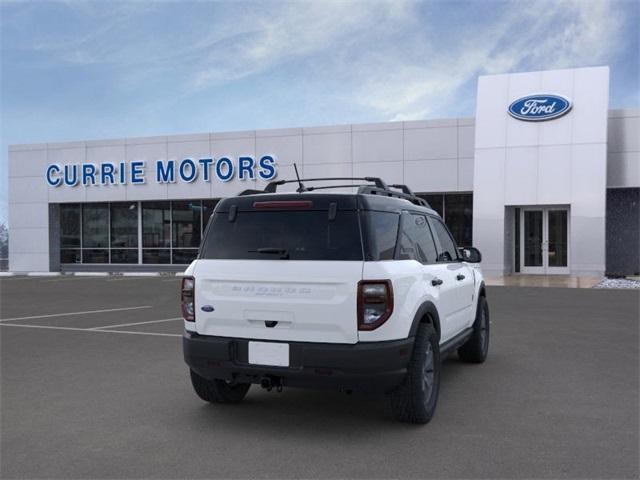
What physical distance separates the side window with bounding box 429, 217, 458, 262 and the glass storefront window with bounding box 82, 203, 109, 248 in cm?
2524

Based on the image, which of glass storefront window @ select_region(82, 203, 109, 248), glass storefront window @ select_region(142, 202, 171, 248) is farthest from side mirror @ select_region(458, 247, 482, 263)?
glass storefront window @ select_region(82, 203, 109, 248)

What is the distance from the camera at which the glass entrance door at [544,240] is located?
2258 cm

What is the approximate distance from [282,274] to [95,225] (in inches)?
1069

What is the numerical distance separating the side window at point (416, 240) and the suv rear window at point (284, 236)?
0.54 m

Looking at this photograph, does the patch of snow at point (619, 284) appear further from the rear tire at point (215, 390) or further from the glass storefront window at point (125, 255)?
the glass storefront window at point (125, 255)

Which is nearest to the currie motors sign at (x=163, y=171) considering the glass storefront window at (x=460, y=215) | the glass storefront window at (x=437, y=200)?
the glass storefront window at (x=437, y=200)

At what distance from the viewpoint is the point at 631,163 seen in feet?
71.7

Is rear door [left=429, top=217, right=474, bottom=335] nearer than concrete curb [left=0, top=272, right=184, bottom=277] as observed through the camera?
Yes

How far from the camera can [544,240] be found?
75.2ft

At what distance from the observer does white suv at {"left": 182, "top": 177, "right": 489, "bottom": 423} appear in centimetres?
454

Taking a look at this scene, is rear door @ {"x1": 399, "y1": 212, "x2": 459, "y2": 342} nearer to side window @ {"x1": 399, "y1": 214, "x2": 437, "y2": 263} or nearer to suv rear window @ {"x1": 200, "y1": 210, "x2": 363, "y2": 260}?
side window @ {"x1": 399, "y1": 214, "x2": 437, "y2": 263}

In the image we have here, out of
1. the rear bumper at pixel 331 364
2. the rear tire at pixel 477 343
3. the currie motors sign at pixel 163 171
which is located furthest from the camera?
the currie motors sign at pixel 163 171

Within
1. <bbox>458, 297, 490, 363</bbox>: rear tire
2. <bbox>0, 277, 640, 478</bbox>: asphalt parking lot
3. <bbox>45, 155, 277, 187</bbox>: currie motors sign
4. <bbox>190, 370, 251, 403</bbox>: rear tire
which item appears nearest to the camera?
<bbox>0, 277, 640, 478</bbox>: asphalt parking lot

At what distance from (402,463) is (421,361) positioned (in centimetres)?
92
